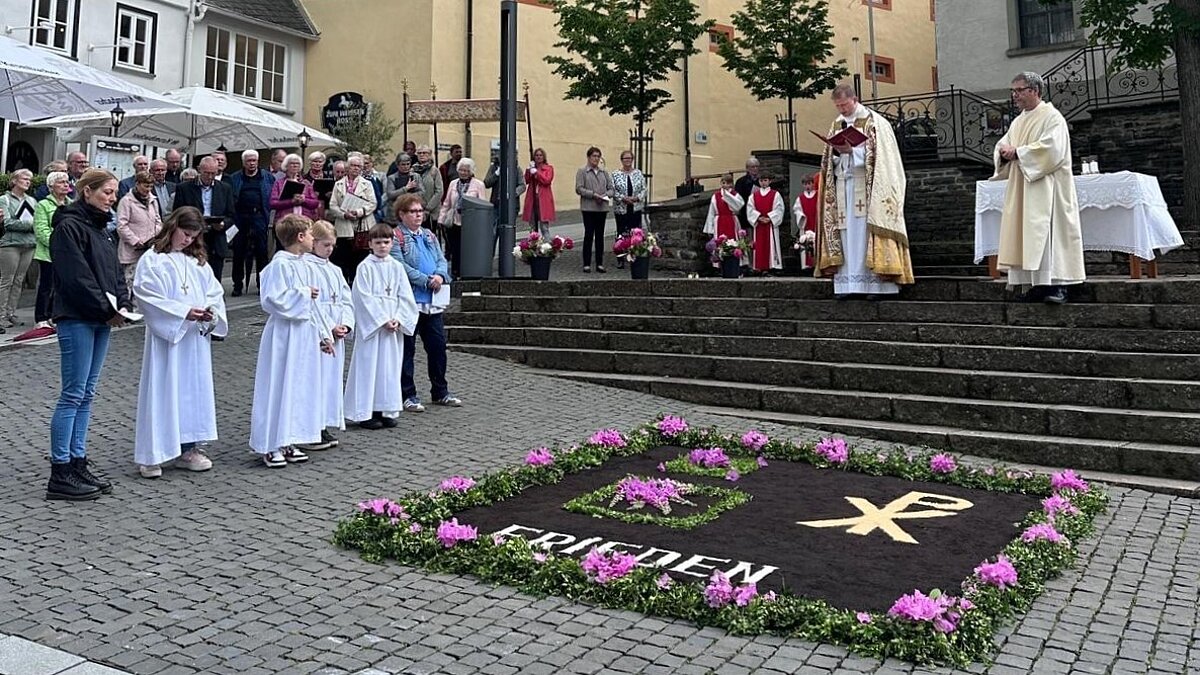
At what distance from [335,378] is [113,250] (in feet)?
6.51

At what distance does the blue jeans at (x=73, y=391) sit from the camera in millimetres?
6216

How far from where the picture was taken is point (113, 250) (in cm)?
655

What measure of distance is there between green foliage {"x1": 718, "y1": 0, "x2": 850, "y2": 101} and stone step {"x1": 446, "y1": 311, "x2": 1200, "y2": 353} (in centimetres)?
1456

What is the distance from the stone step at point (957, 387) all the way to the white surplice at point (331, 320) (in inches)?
144

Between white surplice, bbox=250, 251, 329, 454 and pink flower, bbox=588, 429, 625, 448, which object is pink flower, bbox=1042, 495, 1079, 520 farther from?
white surplice, bbox=250, 251, 329, 454

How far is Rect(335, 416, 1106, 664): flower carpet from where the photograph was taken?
14.0 feet

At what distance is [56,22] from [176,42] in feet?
A: 11.3

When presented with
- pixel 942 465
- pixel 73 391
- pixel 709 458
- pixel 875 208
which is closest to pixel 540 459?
pixel 709 458

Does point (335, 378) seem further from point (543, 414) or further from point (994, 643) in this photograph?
point (994, 643)

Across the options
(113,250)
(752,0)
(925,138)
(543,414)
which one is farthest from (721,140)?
(113,250)

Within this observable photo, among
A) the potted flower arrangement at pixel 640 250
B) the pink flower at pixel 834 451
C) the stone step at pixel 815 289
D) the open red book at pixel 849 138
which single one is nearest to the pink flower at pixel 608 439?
the pink flower at pixel 834 451

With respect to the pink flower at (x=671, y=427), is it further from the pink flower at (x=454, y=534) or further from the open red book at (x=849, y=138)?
the open red book at (x=849, y=138)

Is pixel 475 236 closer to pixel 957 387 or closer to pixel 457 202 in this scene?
pixel 457 202

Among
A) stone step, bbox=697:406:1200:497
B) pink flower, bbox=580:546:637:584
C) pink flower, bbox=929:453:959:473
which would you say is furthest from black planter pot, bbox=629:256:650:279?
pink flower, bbox=580:546:637:584
